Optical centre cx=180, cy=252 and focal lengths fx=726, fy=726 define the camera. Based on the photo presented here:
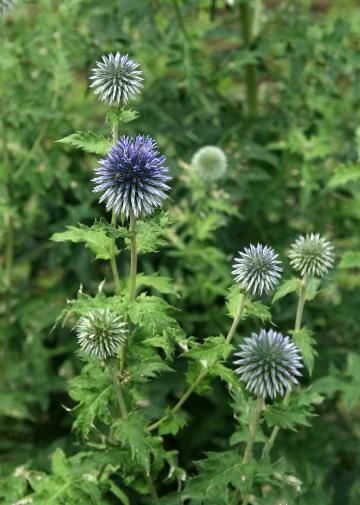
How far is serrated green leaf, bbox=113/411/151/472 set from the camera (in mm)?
1853

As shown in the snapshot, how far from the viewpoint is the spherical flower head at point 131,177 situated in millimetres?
1772

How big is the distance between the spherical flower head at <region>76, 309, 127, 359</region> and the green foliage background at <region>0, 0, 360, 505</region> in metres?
1.17

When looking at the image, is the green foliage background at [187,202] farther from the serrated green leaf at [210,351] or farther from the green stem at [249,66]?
the serrated green leaf at [210,351]

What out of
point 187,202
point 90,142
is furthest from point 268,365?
point 187,202

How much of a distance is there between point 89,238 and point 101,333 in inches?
11.4

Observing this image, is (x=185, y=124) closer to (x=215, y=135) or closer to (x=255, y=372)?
(x=215, y=135)

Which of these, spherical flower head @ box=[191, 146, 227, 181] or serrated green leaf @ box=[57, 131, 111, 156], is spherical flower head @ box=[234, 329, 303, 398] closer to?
serrated green leaf @ box=[57, 131, 111, 156]

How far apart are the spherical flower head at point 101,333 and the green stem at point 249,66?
2.04m

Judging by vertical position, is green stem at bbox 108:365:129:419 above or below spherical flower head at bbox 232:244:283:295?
below

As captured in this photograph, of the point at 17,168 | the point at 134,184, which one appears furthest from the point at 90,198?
the point at 134,184

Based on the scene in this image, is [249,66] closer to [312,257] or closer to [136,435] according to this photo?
[312,257]

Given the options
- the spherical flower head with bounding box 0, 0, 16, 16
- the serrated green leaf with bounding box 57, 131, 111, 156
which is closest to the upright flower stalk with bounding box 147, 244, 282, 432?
the serrated green leaf with bounding box 57, 131, 111, 156

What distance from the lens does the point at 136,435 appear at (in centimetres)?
189

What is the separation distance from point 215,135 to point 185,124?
167 mm
